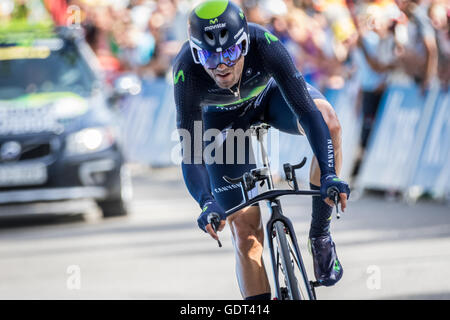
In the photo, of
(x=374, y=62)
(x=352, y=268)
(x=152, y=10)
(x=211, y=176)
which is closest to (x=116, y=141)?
(x=374, y=62)

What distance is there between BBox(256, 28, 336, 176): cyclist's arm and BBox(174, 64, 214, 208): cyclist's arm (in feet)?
1.33

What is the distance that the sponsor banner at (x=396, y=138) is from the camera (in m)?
11.9

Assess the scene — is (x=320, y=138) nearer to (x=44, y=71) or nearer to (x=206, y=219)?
(x=206, y=219)

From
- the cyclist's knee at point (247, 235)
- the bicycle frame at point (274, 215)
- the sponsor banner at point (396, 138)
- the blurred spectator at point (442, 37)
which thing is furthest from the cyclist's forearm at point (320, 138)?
the sponsor banner at point (396, 138)

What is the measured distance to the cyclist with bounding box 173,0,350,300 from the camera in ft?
16.7

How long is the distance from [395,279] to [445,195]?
13.1ft

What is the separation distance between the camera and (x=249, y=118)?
19.6 feet

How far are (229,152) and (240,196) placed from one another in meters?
0.24

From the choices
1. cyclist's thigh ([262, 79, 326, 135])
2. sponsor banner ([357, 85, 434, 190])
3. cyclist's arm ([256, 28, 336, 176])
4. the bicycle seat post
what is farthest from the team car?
cyclist's arm ([256, 28, 336, 176])

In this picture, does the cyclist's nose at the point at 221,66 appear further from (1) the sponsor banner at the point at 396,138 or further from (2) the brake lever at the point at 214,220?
(1) the sponsor banner at the point at 396,138

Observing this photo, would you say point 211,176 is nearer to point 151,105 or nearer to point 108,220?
point 108,220

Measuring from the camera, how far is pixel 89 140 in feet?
37.7

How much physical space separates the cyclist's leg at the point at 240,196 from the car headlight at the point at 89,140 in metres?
5.55

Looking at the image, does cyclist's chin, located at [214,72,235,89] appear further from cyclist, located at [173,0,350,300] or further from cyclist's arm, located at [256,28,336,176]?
cyclist's arm, located at [256,28,336,176]
